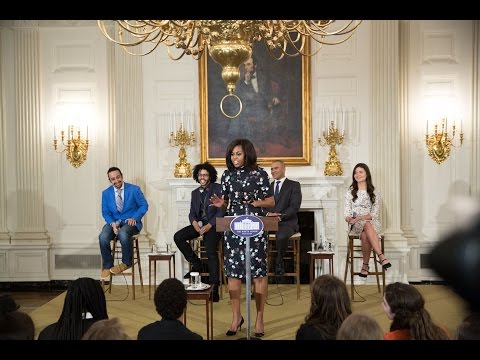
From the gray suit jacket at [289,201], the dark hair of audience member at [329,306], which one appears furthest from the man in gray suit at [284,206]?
the dark hair of audience member at [329,306]

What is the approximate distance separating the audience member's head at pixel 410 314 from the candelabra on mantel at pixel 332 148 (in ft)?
17.8

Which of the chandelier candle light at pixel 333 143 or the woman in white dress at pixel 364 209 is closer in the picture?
the woman in white dress at pixel 364 209

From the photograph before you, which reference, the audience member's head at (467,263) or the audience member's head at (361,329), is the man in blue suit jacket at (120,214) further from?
the audience member's head at (361,329)

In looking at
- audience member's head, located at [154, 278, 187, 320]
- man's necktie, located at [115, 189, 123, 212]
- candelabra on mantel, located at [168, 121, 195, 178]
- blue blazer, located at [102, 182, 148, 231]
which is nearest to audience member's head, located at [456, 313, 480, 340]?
audience member's head, located at [154, 278, 187, 320]

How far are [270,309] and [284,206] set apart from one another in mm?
1306

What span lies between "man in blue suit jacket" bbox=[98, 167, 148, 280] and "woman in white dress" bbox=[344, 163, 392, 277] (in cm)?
253

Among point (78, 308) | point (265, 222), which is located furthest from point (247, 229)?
point (78, 308)

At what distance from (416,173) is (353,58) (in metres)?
1.76

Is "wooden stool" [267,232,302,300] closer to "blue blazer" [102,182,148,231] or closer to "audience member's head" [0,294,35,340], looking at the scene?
"blue blazer" [102,182,148,231]

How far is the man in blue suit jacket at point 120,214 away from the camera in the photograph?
8336 mm

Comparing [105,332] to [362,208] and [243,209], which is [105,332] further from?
[362,208]

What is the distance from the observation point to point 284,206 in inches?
322
